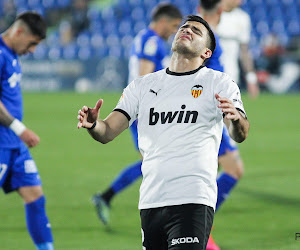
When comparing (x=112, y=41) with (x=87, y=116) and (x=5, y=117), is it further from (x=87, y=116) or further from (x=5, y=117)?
(x=87, y=116)

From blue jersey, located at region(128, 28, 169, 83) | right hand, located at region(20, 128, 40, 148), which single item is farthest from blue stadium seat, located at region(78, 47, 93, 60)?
right hand, located at region(20, 128, 40, 148)

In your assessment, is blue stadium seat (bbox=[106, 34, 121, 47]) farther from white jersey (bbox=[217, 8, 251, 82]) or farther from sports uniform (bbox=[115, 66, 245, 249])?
sports uniform (bbox=[115, 66, 245, 249])

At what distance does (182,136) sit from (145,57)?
11.3ft

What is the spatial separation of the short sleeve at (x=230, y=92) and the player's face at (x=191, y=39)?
250mm

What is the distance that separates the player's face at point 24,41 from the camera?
548 cm

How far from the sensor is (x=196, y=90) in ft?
12.9

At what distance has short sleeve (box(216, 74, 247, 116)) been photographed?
150 inches

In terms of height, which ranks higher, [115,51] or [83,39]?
[83,39]

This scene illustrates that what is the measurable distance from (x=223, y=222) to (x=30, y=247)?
6.89 feet

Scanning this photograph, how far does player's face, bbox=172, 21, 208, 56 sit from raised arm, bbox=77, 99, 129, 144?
535 millimetres

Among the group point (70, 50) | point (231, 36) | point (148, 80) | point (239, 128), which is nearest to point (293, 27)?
point (70, 50)

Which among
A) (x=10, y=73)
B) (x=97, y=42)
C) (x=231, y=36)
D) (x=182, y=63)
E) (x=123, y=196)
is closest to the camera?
(x=182, y=63)

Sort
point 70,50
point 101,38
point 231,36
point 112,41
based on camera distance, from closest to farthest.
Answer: point 231,36, point 70,50, point 112,41, point 101,38

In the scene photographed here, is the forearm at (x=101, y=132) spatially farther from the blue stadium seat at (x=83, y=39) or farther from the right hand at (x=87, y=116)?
the blue stadium seat at (x=83, y=39)
